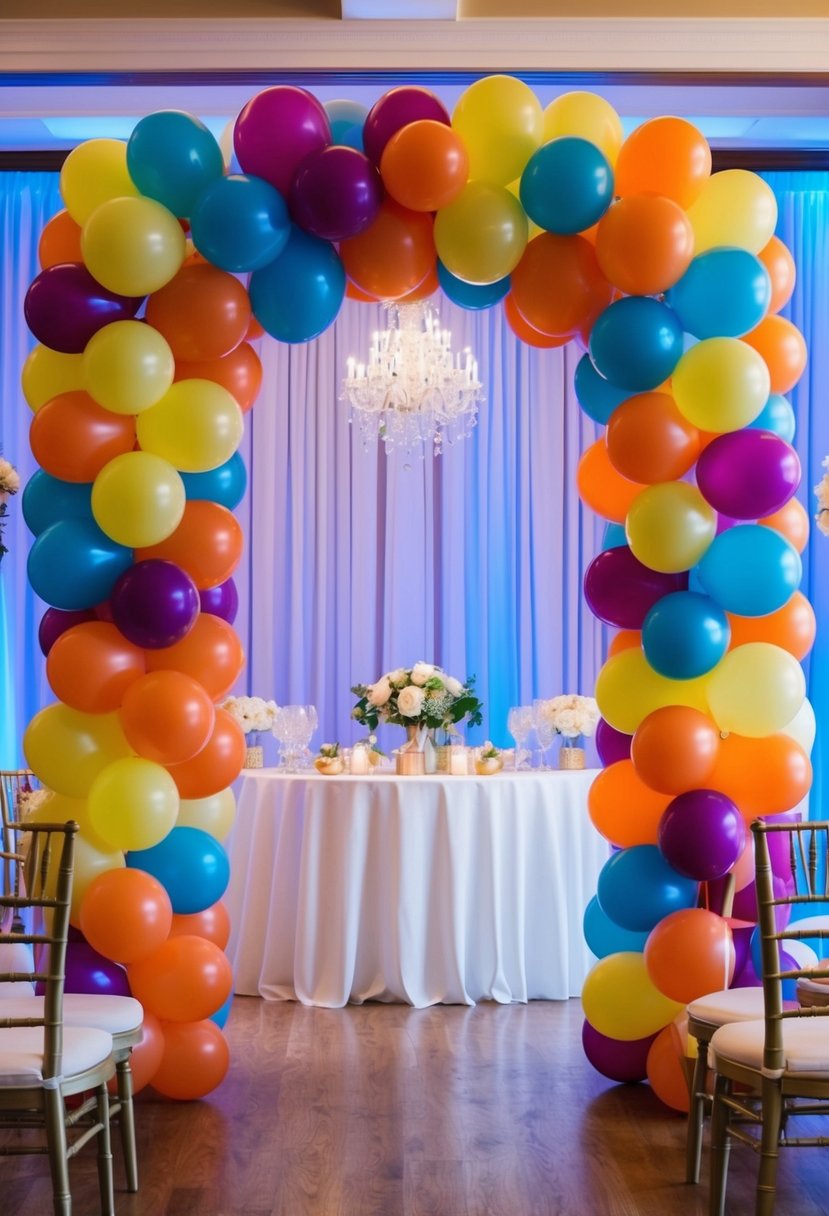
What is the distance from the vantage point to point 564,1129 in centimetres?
383

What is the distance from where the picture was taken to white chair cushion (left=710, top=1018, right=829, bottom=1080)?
2.86 m

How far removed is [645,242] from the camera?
3.78m

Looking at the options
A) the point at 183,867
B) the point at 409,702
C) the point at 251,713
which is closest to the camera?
the point at 183,867

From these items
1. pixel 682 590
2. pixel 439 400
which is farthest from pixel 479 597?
pixel 682 590

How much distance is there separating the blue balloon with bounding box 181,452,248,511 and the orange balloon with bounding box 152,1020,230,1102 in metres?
1.57

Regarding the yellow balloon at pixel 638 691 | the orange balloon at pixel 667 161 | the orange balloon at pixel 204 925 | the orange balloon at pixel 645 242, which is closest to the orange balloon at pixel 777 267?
the orange balloon at pixel 667 161

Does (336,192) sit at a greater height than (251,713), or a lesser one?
greater

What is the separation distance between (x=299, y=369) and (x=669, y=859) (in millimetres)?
4428

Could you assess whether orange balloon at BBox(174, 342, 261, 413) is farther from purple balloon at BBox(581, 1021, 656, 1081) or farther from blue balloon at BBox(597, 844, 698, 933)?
purple balloon at BBox(581, 1021, 656, 1081)

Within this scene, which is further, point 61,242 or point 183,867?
point 61,242

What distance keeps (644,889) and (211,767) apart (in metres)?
1.31

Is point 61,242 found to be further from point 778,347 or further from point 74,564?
point 778,347

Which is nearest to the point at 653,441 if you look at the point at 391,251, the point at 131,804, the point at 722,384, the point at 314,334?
the point at 722,384

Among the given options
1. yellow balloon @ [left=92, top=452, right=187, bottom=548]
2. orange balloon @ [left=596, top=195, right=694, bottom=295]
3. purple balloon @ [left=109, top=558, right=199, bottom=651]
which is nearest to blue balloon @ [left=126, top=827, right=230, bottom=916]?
purple balloon @ [left=109, top=558, right=199, bottom=651]
